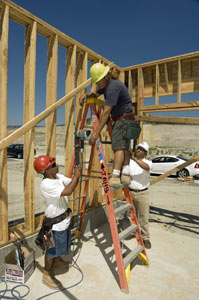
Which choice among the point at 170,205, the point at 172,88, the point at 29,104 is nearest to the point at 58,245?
the point at 29,104

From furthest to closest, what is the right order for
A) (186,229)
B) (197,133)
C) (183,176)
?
(197,133), (183,176), (186,229)

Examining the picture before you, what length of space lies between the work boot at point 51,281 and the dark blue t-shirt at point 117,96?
Answer: 2305 mm

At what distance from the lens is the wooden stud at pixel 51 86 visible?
3537 millimetres

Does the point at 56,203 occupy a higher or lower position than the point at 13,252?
higher

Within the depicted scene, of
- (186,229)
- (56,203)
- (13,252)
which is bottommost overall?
(186,229)

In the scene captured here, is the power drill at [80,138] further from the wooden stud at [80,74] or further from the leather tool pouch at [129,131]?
the wooden stud at [80,74]

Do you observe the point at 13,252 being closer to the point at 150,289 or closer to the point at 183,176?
the point at 150,289

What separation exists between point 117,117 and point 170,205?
15.0ft

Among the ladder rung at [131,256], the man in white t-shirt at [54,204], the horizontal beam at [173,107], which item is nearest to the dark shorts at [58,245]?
the man in white t-shirt at [54,204]

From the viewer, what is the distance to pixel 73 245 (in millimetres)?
3750

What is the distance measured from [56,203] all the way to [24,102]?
160 centimetres

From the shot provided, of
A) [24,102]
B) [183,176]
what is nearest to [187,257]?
[24,102]

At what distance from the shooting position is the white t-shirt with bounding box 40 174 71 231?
2545 millimetres

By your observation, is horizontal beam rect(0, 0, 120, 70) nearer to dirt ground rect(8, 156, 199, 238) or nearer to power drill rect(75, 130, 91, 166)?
power drill rect(75, 130, 91, 166)
